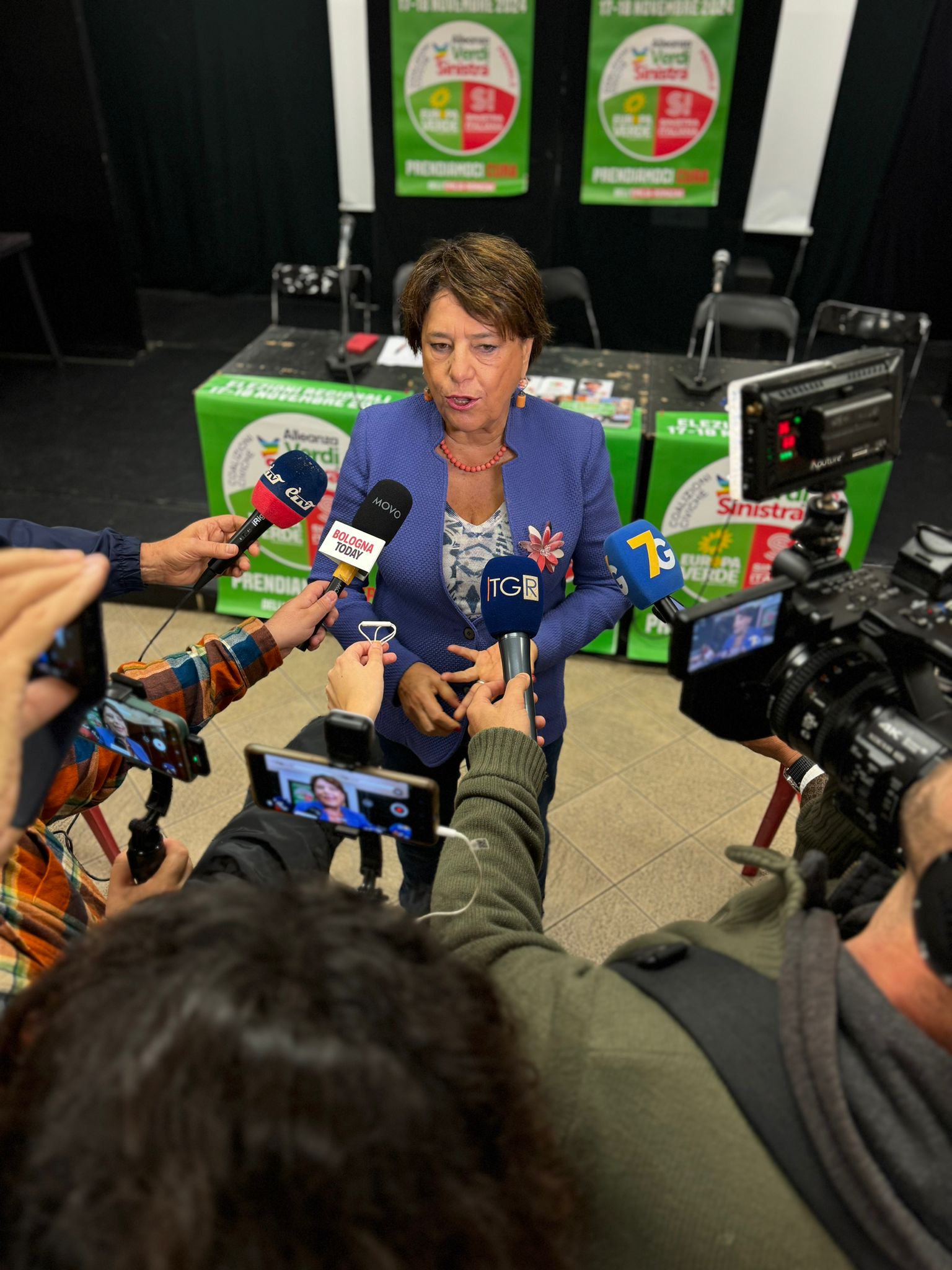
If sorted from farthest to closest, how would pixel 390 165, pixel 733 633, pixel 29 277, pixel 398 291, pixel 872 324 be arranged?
pixel 29 277 → pixel 390 165 → pixel 398 291 → pixel 872 324 → pixel 733 633

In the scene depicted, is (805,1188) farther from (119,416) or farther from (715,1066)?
(119,416)

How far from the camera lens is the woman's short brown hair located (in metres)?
1.64

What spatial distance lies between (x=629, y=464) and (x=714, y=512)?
0.35 metres

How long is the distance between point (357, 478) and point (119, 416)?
11.7 feet

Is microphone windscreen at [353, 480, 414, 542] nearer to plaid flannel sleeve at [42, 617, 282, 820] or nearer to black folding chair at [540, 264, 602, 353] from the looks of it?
plaid flannel sleeve at [42, 617, 282, 820]

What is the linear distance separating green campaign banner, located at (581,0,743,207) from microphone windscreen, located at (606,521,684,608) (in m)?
4.08

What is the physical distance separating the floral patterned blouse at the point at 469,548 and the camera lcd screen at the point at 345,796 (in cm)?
82

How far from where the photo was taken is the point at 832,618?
1.03 meters

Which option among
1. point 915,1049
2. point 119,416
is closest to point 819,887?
point 915,1049

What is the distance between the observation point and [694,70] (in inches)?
172

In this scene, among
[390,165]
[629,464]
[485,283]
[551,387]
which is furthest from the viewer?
[390,165]

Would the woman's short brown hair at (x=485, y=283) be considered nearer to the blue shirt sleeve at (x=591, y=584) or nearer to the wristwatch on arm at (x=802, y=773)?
the blue shirt sleeve at (x=591, y=584)

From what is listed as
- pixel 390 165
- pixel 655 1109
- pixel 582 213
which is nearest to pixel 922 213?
pixel 582 213

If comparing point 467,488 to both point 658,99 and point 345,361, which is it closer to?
point 345,361
